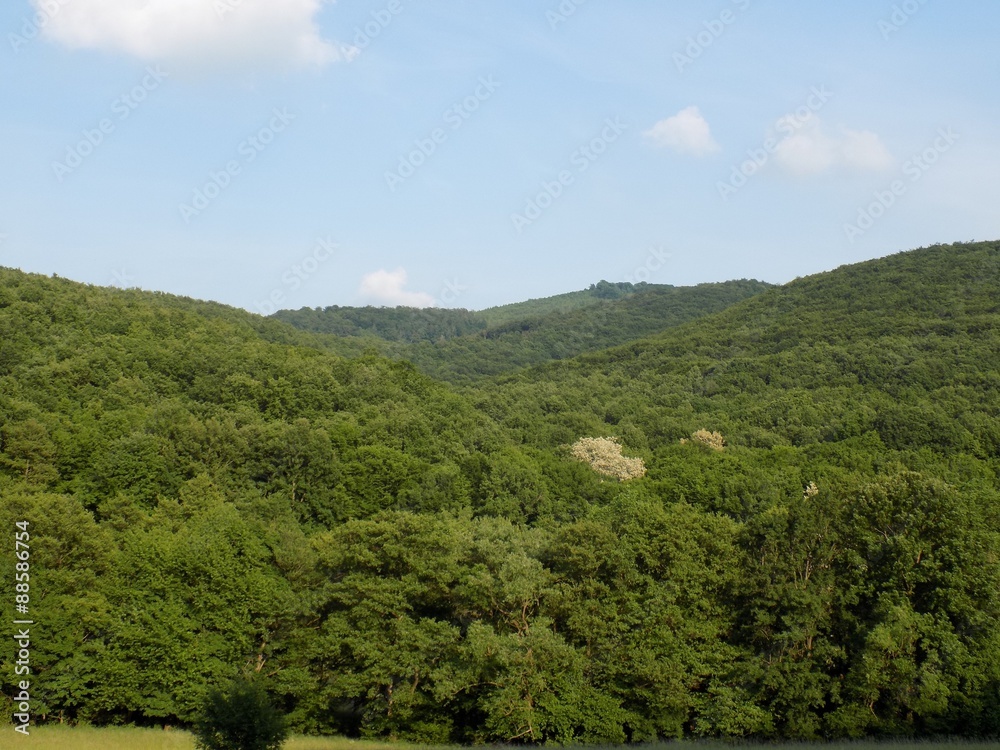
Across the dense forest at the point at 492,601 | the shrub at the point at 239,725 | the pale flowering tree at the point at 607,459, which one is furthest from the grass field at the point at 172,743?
the pale flowering tree at the point at 607,459

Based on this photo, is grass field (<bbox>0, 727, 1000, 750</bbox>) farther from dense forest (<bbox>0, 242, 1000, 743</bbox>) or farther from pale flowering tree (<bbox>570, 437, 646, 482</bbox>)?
pale flowering tree (<bbox>570, 437, 646, 482</bbox>)

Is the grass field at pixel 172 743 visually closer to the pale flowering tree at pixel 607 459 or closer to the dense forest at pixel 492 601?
the dense forest at pixel 492 601

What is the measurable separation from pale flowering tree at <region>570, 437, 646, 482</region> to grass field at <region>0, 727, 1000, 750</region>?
37024 mm

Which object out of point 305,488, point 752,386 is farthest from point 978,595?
point 752,386

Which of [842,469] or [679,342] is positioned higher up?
[679,342]

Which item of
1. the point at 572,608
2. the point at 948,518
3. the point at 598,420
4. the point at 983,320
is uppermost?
the point at 983,320

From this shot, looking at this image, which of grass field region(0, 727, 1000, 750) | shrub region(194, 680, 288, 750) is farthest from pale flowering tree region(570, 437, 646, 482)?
shrub region(194, 680, 288, 750)

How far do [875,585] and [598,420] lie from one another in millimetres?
55572

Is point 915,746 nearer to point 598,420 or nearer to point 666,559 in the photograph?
point 666,559

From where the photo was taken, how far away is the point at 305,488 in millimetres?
54656

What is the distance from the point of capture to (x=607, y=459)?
67375 mm

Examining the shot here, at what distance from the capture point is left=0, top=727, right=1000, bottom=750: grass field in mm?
23234

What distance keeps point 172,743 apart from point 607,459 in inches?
1773

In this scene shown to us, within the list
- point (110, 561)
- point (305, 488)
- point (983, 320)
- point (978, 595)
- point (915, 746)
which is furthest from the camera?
point (983, 320)
